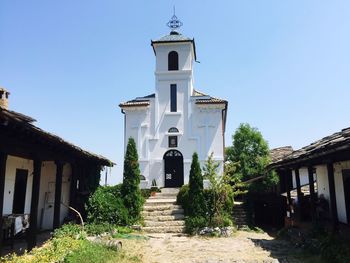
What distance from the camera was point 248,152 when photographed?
24578 millimetres

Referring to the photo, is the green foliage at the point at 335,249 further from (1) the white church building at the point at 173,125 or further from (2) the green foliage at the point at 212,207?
(1) the white church building at the point at 173,125

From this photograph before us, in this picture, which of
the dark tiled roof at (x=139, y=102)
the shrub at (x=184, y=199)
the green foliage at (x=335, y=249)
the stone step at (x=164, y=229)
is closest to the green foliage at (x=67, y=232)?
the stone step at (x=164, y=229)

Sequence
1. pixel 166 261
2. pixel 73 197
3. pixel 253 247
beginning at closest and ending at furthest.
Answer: pixel 166 261 → pixel 253 247 → pixel 73 197

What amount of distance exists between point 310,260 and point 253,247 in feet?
8.78

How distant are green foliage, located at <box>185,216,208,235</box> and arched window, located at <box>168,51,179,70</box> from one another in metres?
14.3

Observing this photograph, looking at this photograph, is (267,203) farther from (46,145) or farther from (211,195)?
(46,145)

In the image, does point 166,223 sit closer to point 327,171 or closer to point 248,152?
point 327,171

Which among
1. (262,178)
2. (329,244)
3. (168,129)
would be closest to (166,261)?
(329,244)

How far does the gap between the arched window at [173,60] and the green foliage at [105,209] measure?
13468 millimetres

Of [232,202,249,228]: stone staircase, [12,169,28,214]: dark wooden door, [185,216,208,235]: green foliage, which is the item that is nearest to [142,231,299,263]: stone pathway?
[185,216,208,235]: green foliage

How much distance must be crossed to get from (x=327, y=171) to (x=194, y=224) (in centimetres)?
618

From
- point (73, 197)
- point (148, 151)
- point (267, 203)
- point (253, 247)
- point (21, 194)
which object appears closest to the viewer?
point (253, 247)

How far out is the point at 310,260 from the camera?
8875mm

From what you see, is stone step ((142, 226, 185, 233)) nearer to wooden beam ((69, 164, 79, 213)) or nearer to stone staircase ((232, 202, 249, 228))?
stone staircase ((232, 202, 249, 228))
